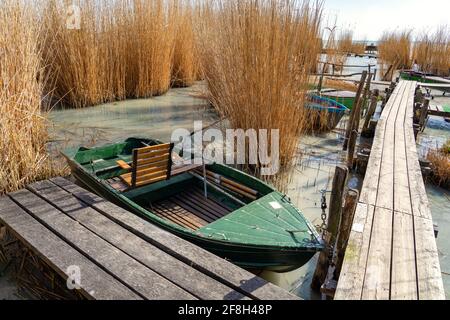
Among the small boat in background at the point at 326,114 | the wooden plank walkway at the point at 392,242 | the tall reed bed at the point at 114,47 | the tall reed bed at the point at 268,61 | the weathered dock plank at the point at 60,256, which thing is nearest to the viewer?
the weathered dock plank at the point at 60,256

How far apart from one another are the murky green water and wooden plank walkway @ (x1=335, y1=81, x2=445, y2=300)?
1.89ft

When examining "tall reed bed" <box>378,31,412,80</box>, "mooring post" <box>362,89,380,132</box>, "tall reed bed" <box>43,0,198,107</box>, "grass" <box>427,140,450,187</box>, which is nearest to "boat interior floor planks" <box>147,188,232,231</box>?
"grass" <box>427,140,450,187</box>

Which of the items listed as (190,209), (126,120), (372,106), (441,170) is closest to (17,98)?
(190,209)

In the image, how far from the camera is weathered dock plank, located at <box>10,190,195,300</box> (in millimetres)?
1829

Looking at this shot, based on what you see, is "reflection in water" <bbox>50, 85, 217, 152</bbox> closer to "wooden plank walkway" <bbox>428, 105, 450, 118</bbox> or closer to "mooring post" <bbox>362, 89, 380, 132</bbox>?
"mooring post" <bbox>362, 89, 380, 132</bbox>

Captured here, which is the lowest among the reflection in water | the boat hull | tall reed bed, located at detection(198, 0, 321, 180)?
the boat hull

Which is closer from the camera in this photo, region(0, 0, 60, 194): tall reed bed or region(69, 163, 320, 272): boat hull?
region(69, 163, 320, 272): boat hull

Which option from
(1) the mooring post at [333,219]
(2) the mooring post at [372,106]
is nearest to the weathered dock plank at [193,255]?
(1) the mooring post at [333,219]

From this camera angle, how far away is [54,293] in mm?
2227

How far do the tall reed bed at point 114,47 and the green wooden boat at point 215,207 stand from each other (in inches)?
150

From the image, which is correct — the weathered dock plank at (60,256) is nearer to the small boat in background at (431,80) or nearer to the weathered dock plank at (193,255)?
the weathered dock plank at (193,255)

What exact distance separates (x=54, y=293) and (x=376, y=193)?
2.83 metres

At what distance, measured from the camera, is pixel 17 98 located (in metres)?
3.11

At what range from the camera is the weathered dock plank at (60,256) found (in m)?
1.80
